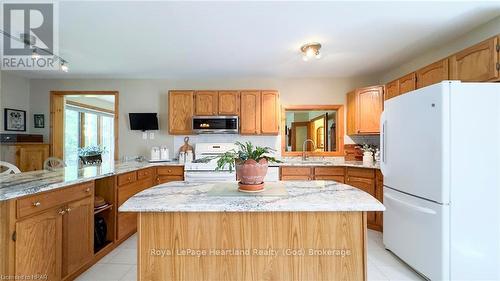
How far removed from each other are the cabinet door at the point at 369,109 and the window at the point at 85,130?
468 cm

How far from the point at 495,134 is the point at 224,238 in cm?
213

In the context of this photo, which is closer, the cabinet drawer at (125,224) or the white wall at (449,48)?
the white wall at (449,48)

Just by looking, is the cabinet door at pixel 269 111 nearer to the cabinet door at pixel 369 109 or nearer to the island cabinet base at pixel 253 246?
the cabinet door at pixel 369 109

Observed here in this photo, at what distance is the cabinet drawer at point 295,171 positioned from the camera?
346 centimetres

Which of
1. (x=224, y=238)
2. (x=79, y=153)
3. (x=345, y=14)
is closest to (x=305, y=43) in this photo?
(x=345, y=14)

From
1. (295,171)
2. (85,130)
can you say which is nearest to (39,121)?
(85,130)

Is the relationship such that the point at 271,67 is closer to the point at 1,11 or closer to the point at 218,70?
the point at 218,70

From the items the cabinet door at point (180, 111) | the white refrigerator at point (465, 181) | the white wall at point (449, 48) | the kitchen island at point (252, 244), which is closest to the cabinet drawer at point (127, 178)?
the cabinet door at point (180, 111)

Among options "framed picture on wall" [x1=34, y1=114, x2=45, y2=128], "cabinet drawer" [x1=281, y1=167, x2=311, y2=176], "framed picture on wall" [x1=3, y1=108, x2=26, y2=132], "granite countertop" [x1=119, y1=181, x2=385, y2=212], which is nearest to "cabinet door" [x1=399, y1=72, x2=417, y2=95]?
"cabinet drawer" [x1=281, y1=167, x2=311, y2=176]

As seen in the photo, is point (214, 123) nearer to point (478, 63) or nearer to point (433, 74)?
point (433, 74)

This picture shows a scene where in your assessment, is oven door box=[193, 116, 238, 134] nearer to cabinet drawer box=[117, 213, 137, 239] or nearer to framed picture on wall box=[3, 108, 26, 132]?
cabinet drawer box=[117, 213, 137, 239]

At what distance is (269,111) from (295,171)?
1.04 meters

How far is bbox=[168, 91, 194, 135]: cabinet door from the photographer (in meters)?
3.79

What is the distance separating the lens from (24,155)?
3652mm
